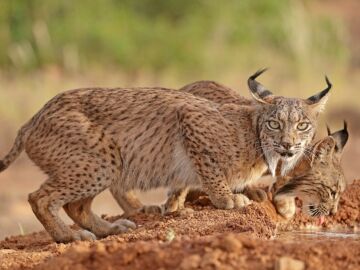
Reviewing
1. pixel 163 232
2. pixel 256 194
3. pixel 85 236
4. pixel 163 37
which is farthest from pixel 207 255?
pixel 163 37

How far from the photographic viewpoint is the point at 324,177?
32.2 feet

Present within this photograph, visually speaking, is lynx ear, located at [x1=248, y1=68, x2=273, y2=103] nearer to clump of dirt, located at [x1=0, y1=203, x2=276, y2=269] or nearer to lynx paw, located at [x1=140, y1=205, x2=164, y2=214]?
clump of dirt, located at [x1=0, y1=203, x2=276, y2=269]

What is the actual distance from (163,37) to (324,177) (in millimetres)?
14786

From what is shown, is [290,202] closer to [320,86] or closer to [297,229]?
[297,229]

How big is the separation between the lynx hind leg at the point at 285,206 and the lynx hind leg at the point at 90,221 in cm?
120

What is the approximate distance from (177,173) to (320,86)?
11.0 metres

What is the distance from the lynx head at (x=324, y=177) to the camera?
9.80 m

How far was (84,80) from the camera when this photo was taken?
2173 cm

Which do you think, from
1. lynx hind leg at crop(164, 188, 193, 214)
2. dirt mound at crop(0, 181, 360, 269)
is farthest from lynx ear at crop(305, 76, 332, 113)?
dirt mound at crop(0, 181, 360, 269)

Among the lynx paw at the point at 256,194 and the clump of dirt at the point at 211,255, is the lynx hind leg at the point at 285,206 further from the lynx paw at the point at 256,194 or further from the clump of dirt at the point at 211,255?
the clump of dirt at the point at 211,255

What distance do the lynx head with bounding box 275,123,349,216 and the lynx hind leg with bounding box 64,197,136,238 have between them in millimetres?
1456

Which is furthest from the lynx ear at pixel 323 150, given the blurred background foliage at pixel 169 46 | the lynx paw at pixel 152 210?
the blurred background foliage at pixel 169 46

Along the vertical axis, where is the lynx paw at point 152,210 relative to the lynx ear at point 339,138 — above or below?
below

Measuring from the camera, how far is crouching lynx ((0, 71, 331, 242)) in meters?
9.53
